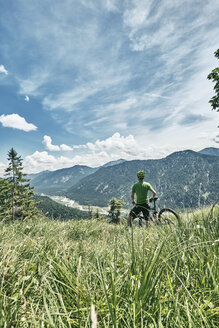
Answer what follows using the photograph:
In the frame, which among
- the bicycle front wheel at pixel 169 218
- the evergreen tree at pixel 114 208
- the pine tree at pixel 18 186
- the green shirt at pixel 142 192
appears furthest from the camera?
the evergreen tree at pixel 114 208

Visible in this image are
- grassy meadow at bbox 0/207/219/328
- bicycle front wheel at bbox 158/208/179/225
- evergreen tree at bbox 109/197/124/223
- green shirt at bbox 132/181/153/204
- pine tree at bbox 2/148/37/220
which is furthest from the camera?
evergreen tree at bbox 109/197/124/223

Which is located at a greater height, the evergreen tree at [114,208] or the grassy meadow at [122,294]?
the grassy meadow at [122,294]

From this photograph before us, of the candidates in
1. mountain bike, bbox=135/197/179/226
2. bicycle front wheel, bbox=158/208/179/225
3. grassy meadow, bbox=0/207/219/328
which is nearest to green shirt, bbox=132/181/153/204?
mountain bike, bbox=135/197/179/226

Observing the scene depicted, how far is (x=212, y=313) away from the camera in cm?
137

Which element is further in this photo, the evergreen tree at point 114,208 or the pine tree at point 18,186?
the evergreen tree at point 114,208

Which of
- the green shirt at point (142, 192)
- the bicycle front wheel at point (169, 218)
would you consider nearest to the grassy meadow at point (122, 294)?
the bicycle front wheel at point (169, 218)

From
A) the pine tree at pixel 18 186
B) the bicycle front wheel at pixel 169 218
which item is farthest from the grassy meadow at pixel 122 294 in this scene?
the pine tree at pixel 18 186

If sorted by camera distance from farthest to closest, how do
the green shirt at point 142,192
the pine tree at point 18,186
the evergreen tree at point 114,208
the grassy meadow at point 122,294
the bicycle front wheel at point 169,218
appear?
the evergreen tree at point 114,208 < the pine tree at point 18,186 < the green shirt at point 142,192 < the bicycle front wheel at point 169,218 < the grassy meadow at point 122,294

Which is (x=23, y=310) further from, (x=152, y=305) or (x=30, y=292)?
(x=152, y=305)

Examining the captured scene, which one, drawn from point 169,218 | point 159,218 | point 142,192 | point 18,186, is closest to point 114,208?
point 18,186

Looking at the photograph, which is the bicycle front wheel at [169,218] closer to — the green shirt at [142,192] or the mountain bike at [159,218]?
the mountain bike at [159,218]

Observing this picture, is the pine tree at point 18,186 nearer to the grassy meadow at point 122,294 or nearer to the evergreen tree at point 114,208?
the evergreen tree at point 114,208

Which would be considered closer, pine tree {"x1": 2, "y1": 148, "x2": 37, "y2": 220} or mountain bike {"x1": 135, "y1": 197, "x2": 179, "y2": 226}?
mountain bike {"x1": 135, "y1": 197, "x2": 179, "y2": 226}

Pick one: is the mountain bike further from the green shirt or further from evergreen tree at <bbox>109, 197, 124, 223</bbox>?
evergreen tree at <bbox>109, 197, 124, 223</bbox>
